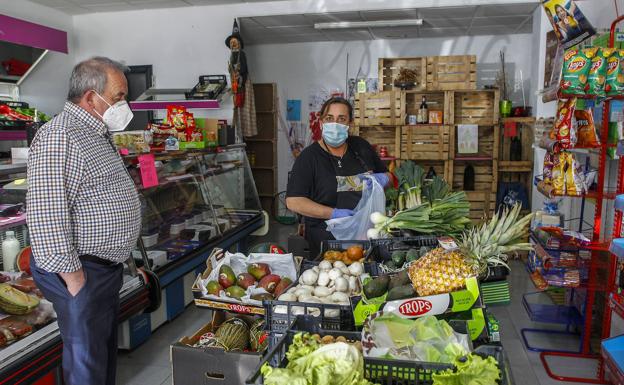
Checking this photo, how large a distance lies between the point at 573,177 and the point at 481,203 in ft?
13.0

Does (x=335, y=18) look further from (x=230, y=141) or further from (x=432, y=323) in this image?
(x=432, y=323)

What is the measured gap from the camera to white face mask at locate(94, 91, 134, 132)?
2.44 metres

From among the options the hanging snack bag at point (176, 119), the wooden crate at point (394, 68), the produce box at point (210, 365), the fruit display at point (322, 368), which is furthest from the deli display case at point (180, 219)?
the wooden crate at point (394, 68)

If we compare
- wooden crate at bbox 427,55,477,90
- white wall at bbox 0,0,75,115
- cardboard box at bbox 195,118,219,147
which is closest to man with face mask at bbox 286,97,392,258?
cardboard box at bbox 195,118,219,147

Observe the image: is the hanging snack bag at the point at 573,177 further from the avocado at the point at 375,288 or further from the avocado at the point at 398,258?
the avocado at the point at 375,288

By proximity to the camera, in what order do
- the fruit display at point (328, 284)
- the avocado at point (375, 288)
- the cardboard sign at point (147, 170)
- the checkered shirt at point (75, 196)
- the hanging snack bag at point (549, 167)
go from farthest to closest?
the cardboard sign at point (147, 170) → the hanging snack bag at point (549, 167) → the fruit display at point (328, 284) → the checkered shirt at point (75, 196) → the avocado at point (375, 288)

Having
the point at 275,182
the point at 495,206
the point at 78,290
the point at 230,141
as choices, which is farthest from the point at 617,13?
the point at 275,182

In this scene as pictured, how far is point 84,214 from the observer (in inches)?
89.0

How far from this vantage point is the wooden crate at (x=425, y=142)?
23.8 feet

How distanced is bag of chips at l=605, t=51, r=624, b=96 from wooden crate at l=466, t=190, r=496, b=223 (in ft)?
13.6

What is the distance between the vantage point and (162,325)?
439 centimetres

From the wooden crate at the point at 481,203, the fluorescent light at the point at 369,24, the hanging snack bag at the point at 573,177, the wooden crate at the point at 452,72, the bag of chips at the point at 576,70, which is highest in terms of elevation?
the fluorescent light at the point at 369,24

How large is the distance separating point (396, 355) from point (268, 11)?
6531 millimetres

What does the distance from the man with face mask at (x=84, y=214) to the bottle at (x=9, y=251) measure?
87 cm
